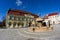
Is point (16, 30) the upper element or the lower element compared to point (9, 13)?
lower

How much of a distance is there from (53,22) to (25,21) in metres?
0.63

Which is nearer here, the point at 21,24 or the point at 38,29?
the point at 21,24

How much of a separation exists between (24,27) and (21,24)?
12 cm

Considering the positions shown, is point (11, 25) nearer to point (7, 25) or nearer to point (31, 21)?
point (7, 25)

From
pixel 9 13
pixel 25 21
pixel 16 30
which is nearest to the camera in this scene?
pixel 25 21

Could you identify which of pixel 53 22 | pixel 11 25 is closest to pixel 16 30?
pixel 11 25

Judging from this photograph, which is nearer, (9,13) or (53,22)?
(53,22)

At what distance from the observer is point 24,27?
3.16 m

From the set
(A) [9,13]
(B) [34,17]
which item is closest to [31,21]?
(B) [34,17]

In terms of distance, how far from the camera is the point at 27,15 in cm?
321

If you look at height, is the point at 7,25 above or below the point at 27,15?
below

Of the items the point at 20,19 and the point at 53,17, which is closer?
the point at 20,19

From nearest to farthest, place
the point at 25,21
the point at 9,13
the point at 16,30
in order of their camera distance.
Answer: the point at 25,21 < the point at 16,30 < the point at 9,13

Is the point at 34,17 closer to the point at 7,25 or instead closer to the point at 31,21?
the point at 31,21
